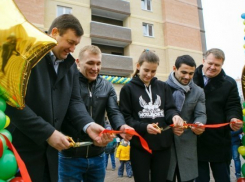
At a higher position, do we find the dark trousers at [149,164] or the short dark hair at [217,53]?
the short dark hair at [217,53]

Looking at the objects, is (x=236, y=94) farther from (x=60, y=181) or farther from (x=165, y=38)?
(x=165, y=38)

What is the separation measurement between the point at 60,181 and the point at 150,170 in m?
0.89

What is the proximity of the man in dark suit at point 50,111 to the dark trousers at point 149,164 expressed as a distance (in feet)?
1.91

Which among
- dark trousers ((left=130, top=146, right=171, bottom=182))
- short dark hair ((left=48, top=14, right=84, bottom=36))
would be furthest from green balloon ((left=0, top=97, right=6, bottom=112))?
dark trousers ((left=130, top=146, right=171, bottom=182))

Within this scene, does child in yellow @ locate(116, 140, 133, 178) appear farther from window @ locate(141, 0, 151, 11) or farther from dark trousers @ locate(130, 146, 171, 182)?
window @ locate(141, 0, 151, 11)

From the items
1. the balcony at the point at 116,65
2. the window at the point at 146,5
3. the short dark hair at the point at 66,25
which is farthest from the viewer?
the window at the point at 146,5

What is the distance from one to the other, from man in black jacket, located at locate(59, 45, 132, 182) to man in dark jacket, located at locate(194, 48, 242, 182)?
1131 millimetres

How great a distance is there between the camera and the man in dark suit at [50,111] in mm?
1540

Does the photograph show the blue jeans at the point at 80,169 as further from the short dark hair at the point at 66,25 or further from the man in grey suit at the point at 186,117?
the short dark hair at the point at 66,25

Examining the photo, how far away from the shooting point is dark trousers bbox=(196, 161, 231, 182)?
2627mm

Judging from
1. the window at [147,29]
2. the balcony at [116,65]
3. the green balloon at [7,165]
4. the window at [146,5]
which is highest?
the window at [146,5]

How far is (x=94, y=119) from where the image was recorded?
2.30 m

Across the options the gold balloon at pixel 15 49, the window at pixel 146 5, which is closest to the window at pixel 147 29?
the window at pixel 146 5

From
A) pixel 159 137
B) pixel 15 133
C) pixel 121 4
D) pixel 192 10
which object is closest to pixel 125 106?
pixel 159 137
